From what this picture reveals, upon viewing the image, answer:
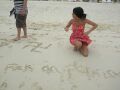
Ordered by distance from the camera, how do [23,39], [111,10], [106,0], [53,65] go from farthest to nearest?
[106,0], [111,10], [23,39], [53,65]

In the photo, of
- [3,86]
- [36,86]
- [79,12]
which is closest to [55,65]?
[36,86]

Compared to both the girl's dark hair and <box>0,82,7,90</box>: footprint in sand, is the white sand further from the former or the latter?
the girl's dark hair

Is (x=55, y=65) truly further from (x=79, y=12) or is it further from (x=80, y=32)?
(x=79, y=12)

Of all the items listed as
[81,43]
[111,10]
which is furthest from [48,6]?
[81,43]

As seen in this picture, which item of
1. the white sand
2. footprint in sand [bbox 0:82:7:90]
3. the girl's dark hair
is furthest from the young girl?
footprint in sand [bbox 0:82:7:90]

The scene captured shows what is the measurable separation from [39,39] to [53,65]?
4.94 ft

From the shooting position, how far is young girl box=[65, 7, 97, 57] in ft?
16.1

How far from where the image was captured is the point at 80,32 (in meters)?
5.16

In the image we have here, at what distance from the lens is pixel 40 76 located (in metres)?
4.18

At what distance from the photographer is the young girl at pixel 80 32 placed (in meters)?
4.91

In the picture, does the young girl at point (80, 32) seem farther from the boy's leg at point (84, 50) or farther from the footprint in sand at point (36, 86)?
the footprint in sand at point (36, 86)

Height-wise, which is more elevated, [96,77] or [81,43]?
[81,43]

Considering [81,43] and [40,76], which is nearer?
[40,76]

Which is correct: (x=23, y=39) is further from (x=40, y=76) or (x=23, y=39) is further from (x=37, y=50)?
(x=40, y=76)
